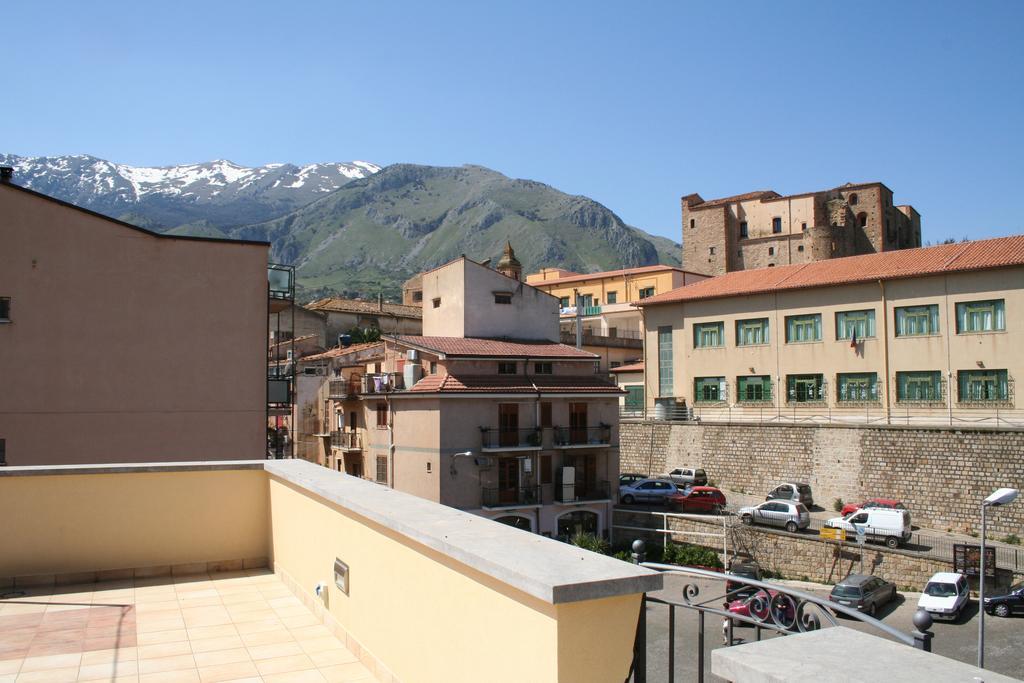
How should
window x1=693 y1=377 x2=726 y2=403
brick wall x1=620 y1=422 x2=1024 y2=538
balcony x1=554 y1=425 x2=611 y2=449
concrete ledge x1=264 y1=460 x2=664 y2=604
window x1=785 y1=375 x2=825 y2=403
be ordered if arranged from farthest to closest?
window x1=693 y1=377 x2=726 y2=403
window x1=785 y1=375 x2=825 y2=403
balcony x1=554 y1=425 x2=611 y2=449
brick wall x1=620 y1=422 x2=1024 y2=538
concrete ledge x1=264 y1=460 x2=664 y2=604

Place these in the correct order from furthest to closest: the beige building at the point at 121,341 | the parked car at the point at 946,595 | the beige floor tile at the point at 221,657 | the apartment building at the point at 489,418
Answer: the apartment building at the point at 489,418 → the parked car at the point at 946,595 → the beige building at the point at 121,341 → the beige floor tile at the point at 221,657

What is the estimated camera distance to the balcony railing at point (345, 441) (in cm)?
3775

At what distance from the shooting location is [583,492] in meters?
34.6

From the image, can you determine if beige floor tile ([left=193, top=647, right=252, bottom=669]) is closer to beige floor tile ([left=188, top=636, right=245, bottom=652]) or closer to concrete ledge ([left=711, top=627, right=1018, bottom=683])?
beige floor tile ([left=188, top=636, right=245, bottom=652])

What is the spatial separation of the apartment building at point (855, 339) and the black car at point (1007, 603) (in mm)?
9679

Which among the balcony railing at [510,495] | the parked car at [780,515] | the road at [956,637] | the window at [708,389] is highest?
the window at [708,389]

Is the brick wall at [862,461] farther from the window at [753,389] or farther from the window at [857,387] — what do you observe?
the window at [857,387]

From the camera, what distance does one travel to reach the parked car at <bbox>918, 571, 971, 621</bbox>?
927 inches

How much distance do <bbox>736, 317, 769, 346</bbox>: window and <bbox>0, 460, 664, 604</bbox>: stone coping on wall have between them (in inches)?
1366

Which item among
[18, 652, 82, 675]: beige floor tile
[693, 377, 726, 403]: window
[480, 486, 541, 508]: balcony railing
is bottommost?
[480, 486, 541, 508]: balcony railing

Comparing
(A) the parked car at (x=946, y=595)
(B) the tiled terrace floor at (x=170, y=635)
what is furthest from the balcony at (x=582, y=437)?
(B) the tiled terrace floor at (x=170, y=635)

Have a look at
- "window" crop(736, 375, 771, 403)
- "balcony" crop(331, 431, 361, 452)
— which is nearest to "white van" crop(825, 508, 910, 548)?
"window" crop(736, 375, 771, 403)

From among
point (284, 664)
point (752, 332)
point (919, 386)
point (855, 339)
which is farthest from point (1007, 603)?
point (284, 664)

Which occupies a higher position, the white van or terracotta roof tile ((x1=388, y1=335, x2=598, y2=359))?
terracotta roof tile ((x1=388, y1=335, x2=598, y2=359))
